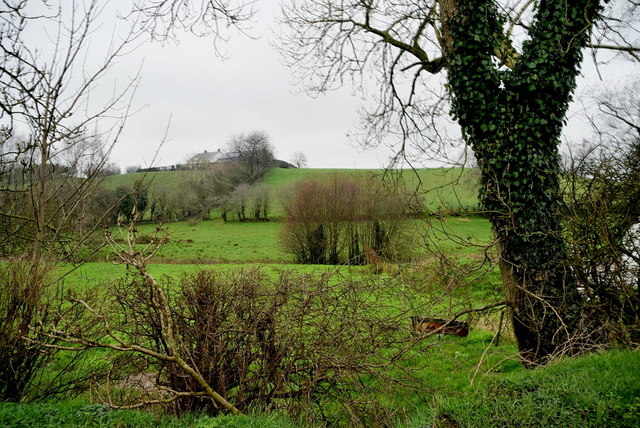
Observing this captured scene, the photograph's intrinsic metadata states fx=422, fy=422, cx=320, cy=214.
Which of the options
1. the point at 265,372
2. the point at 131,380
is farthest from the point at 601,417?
the point at 131,380

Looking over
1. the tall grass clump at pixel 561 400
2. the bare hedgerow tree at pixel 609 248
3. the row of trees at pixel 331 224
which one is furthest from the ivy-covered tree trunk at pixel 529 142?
the row of trees at pixel 331 224

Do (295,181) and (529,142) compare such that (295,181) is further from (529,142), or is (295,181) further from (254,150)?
(529,142)

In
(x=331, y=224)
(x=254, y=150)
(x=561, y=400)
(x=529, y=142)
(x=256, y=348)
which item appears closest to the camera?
(x=561, y=400)

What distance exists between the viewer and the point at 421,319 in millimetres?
6969

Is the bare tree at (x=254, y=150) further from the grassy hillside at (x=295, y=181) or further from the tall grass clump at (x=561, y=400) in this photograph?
the tall grass clump at (x=561, y=400)

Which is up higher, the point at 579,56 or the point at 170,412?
the point at 579,56

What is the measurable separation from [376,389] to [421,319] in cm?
184

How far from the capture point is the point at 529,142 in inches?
280

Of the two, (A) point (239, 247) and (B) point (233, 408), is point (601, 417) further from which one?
(A) point (239, 247)

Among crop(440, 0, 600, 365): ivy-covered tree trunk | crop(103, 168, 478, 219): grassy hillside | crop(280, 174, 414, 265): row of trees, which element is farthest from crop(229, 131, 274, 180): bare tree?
crop(440, 0, 600, 365): ivy-covered tree trunk

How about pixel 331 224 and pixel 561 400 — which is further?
pixel 331 224

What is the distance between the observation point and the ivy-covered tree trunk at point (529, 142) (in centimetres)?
688

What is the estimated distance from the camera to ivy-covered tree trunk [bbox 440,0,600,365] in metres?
6.88

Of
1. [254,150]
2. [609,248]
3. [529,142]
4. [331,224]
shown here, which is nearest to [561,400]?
[609,248]
